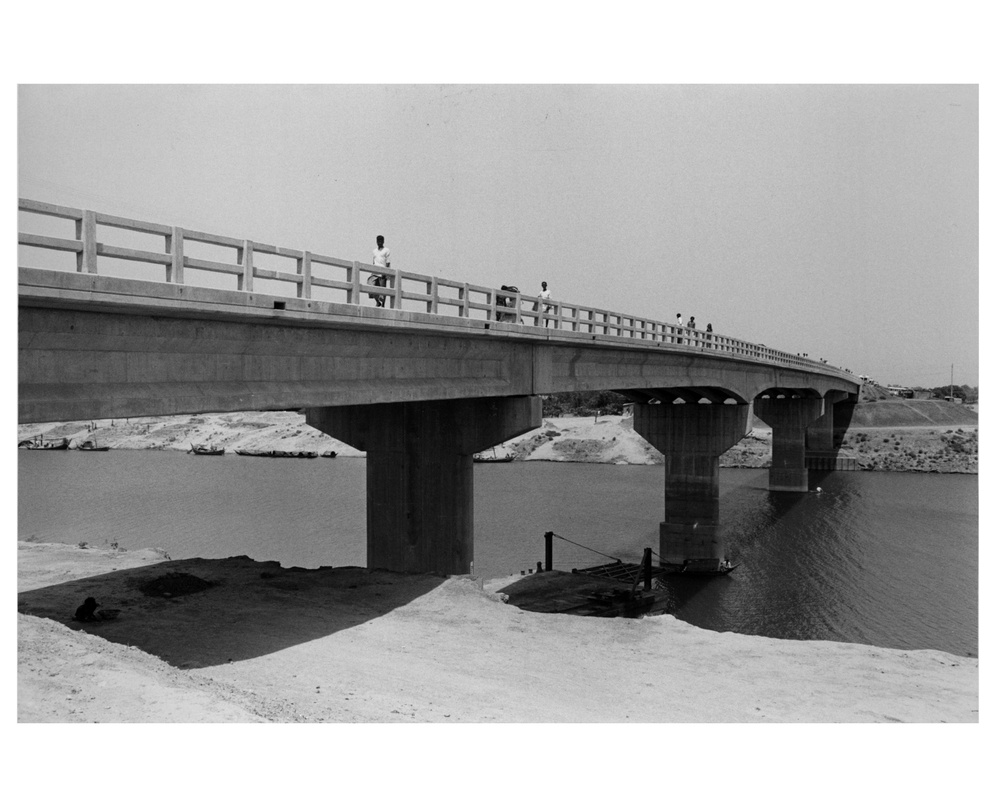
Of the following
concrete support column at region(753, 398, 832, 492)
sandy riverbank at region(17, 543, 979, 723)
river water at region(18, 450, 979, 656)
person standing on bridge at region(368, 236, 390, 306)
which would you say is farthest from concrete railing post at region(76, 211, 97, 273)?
concrete support column at region(753, 398, 832, 492)

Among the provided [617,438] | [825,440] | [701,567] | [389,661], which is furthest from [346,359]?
[825,440]

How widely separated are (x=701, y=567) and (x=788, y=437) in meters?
35.4

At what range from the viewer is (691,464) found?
42.1 meters

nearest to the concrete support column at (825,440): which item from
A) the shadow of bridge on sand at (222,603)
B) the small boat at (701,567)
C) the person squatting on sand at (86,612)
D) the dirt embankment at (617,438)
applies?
the dirt embankment at (617,438)

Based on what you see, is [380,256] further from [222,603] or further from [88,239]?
[222,603]

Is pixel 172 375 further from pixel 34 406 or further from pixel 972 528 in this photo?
pixel 972 528

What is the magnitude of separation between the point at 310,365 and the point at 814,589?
27062 mm

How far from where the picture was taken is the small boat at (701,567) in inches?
1511

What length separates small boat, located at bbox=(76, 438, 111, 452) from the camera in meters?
101

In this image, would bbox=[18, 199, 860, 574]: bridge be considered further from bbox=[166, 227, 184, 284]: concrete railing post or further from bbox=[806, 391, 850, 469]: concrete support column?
bbox=[806, 391, 850, 469]: concrete support column

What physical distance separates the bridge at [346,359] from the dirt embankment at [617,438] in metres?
51.2

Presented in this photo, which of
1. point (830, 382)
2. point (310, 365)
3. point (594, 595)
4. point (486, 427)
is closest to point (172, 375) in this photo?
point (310, 365)

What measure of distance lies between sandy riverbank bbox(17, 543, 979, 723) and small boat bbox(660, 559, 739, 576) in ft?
66.4

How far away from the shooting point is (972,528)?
151ft
